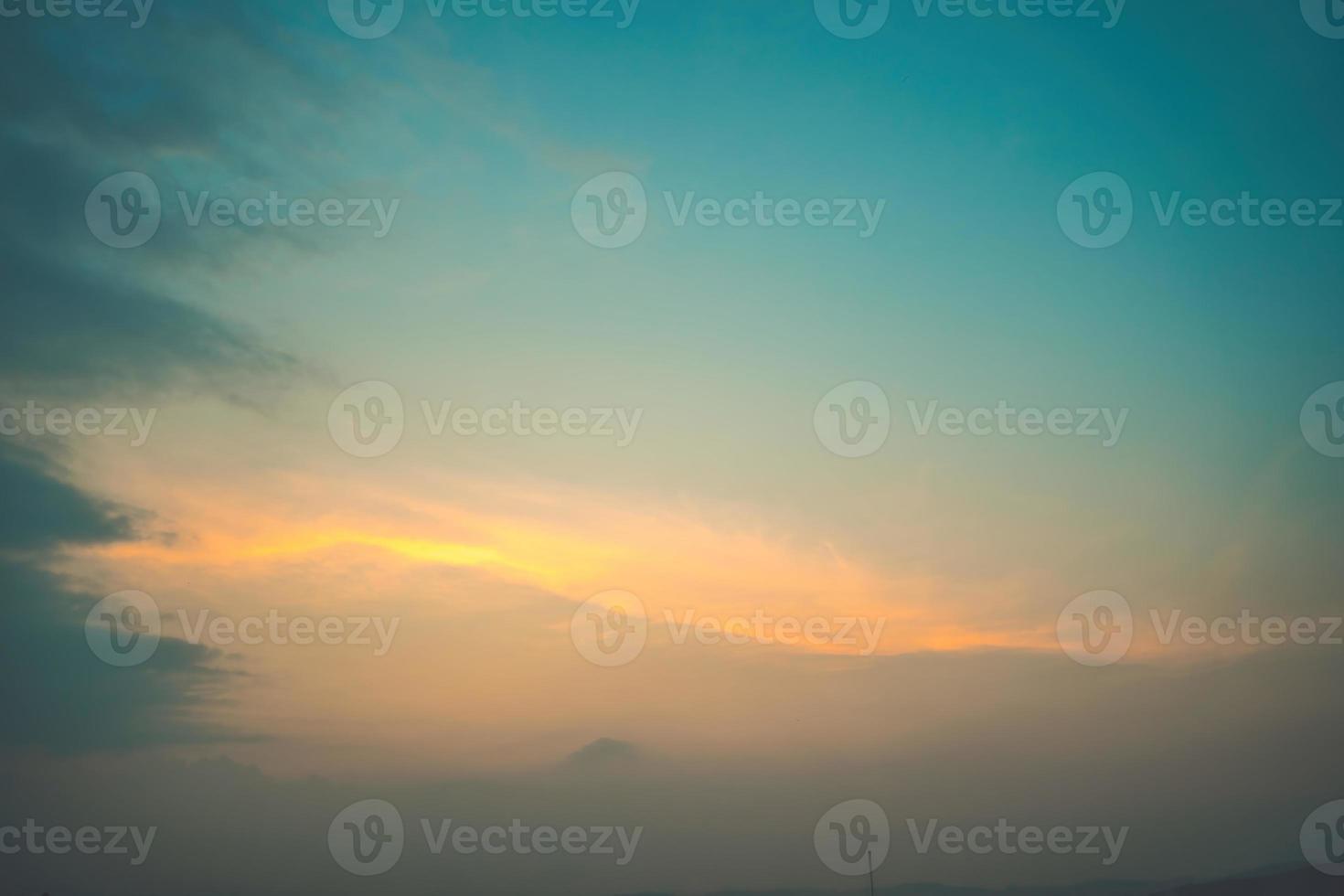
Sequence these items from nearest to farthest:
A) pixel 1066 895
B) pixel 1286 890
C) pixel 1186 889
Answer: pixel 1066 895
pixel 1286 890
pixel 1186 889

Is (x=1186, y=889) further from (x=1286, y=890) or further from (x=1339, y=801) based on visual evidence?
(x=1339, y=801)

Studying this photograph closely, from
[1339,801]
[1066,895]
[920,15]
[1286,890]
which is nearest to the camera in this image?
[920,15]

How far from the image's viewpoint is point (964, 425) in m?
25.1

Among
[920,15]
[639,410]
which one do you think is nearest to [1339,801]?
[639,410]

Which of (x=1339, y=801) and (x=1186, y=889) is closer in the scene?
(x=1339, y=801)

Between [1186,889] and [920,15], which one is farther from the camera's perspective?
[1186,889]

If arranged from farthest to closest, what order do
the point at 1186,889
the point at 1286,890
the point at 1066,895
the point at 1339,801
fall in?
the point at 1186,889, the point at 1286,890, the point at 1066,895, the point at 1339,801

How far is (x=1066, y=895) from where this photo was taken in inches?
2474

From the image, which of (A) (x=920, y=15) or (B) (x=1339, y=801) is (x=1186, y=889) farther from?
(A) (x=920, y=15)

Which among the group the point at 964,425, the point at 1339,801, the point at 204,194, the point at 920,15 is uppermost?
the point at 920,15

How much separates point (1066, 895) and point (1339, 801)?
3899 centimetres

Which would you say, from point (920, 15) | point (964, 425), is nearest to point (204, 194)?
point (920, 15)

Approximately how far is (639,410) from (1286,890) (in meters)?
83.3

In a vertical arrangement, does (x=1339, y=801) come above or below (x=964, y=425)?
below
